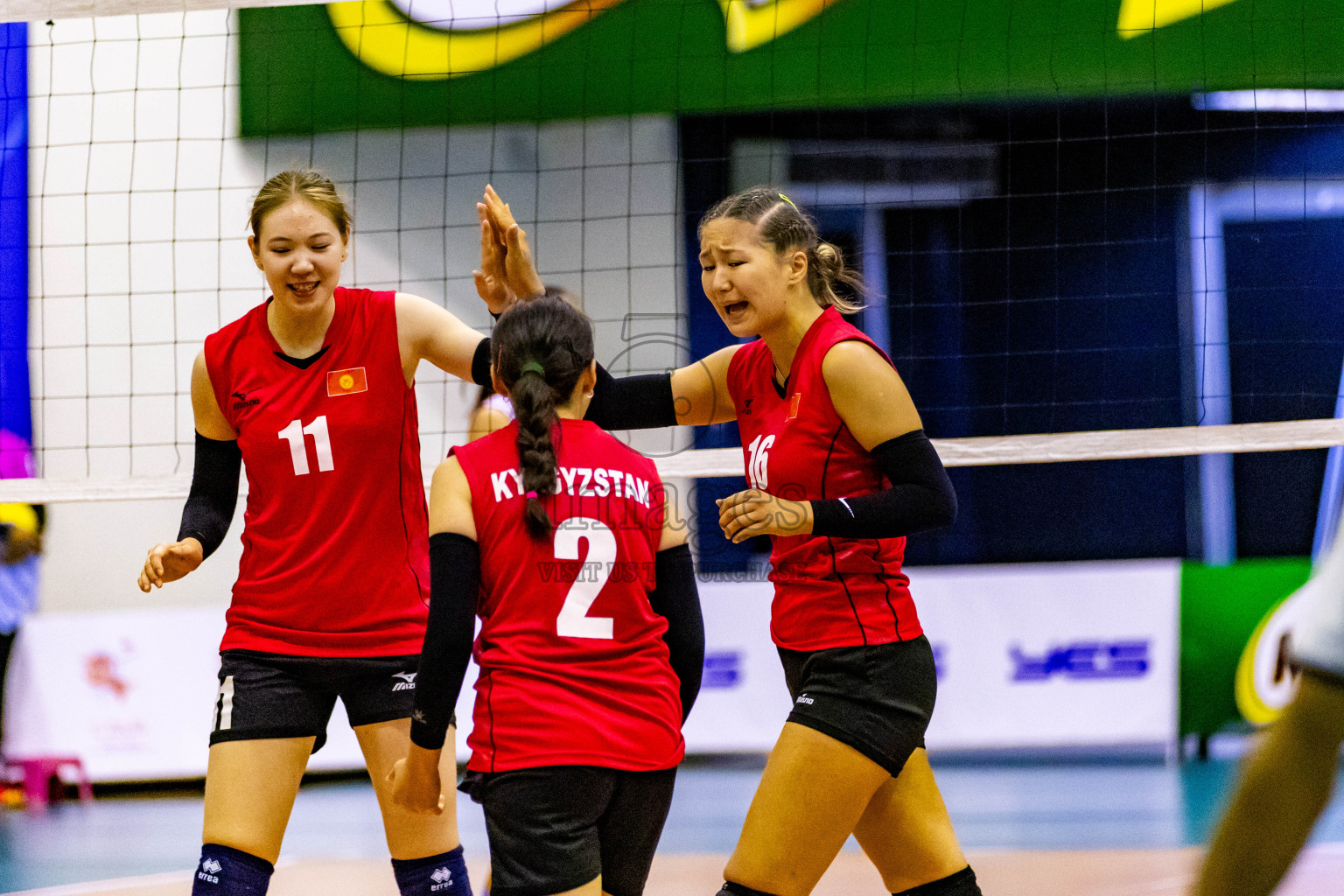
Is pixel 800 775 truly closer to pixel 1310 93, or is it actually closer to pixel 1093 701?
pixel 1093 701

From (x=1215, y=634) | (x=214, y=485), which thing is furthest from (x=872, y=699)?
(x=1215, y=634)

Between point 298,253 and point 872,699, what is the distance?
1589 mm

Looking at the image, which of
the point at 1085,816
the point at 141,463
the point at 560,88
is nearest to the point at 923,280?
the point at 560,88

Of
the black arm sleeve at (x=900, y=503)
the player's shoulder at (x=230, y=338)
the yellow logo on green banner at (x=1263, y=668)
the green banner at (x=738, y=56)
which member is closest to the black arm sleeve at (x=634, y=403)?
the player's shoulder at (x=230, y=338)

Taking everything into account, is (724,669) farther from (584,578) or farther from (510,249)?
(584,578)

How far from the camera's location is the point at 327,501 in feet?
8.73

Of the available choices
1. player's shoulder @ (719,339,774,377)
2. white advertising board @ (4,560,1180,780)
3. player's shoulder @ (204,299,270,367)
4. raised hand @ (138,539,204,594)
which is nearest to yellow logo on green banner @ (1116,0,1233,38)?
white advertising board @ (4,560,1180,780)

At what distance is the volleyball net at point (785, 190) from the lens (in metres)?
7.29

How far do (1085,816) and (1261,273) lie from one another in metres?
4.21

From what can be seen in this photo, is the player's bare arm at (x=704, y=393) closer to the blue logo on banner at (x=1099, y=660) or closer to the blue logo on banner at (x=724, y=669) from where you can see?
the blue logo on banner at (x=724, y=669)

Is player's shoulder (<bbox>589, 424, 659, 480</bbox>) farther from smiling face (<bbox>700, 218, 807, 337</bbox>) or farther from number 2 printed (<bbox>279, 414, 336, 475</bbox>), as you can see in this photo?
number 2 printed (<bbox>279, 414, 336, 475</bbox>)

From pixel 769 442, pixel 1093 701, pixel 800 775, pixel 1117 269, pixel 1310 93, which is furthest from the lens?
pixel 1117 269

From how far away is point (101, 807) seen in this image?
6.38 meters

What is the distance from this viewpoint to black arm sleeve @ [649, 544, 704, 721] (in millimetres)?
2199
